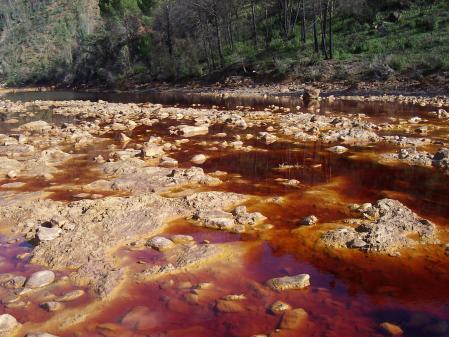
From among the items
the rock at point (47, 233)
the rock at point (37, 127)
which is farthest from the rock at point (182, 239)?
the rock at point (37, 127)

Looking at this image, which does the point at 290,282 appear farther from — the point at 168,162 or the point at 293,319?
the point at 168,162

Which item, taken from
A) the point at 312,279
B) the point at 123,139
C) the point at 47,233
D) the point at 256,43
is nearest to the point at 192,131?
the point at 123,139

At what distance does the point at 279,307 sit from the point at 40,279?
2.66 metres

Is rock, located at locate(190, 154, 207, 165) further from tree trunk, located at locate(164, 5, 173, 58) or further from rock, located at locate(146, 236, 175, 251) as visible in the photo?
tree trunk, located at locate(164, 5, 173, 58)

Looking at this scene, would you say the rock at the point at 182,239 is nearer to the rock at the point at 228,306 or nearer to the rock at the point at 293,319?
the rock at the point at 228,306

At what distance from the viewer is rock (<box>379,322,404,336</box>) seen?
3.84 metres

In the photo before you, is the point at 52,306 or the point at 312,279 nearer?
the point at 52,306

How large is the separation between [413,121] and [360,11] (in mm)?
32488

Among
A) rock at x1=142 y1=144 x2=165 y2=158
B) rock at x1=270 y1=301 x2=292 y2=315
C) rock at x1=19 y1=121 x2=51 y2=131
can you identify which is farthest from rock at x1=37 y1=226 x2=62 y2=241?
rock at x1=19 y1=121 x2=51 y2=131

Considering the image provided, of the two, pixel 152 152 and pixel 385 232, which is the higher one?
pixel 152 152

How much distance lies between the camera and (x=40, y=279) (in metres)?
4.87

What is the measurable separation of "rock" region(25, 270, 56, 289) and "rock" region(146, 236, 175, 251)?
1277mm

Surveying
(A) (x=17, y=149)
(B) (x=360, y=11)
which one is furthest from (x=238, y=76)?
(A) (x=17, y=149)

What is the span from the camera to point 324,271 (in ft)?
16.6
